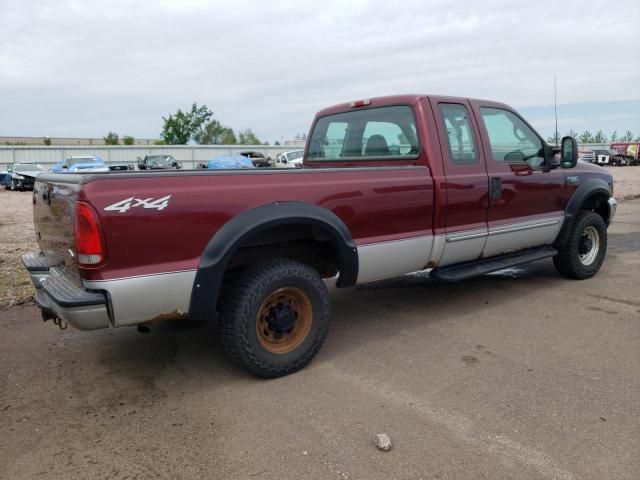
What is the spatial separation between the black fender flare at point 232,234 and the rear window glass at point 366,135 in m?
1.33

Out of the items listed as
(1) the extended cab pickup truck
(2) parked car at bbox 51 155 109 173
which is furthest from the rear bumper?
(2) parked car at bbox 51 155 109 173

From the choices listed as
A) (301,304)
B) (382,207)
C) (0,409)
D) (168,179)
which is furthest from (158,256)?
(382,207)

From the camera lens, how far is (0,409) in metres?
3.20

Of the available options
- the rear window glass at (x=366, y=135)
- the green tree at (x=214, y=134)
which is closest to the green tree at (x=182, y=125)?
the green tree at (x=214, y=134)

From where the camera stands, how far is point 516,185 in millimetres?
4941

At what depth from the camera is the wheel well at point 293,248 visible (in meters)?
3.61

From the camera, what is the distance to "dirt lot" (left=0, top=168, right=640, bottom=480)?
2631mm

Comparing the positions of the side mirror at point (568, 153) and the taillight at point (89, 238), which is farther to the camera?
the side mirror at point (568, 153)

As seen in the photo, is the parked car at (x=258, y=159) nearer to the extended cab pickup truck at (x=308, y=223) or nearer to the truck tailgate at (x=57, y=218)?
the extended cab pickup truck at (x=308, y=223)

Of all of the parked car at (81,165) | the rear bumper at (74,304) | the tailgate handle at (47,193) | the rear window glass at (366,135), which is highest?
the parked car at (81,165)

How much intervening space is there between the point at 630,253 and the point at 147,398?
22.6 ft

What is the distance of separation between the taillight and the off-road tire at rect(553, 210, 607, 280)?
4738 millimetres

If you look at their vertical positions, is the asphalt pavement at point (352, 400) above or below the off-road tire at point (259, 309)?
below

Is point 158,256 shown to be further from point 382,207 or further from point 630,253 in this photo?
point 630,253
